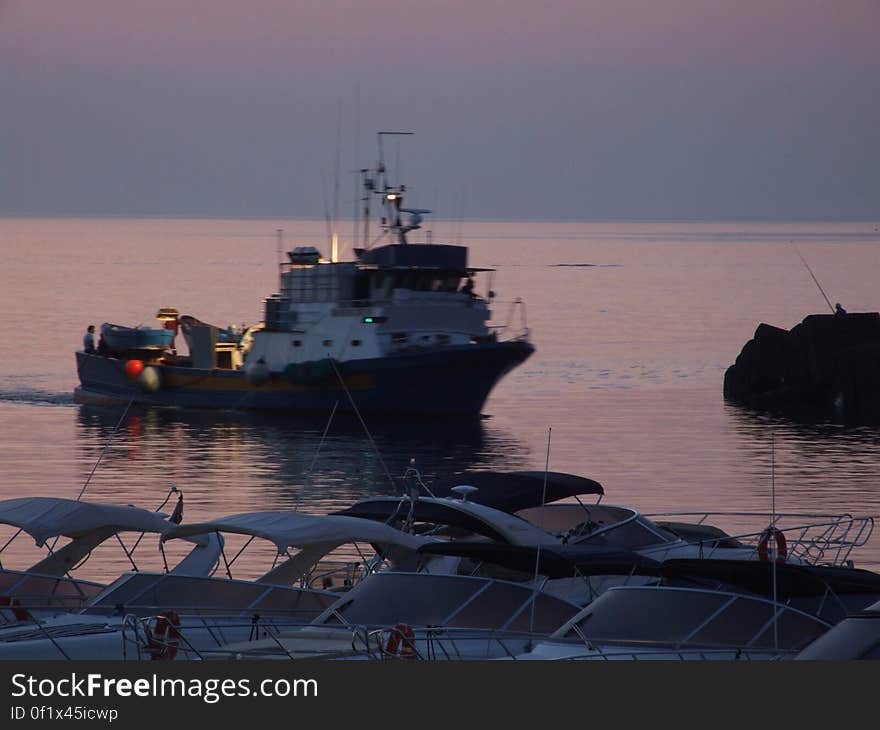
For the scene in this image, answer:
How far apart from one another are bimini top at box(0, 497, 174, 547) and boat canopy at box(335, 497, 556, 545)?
2847mm

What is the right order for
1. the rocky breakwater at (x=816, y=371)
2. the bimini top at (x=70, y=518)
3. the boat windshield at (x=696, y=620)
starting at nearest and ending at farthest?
the boat windshield at (x=696, y=620) → the bimini top at (x=70, y=518) → the rocky breakwater at (x=816, y=371)

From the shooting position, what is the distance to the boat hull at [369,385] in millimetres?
47250

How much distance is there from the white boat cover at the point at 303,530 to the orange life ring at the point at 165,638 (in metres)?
3.86

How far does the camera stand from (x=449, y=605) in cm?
1738

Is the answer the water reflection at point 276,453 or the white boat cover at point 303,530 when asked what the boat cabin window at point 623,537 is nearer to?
the white boat cover at point 303,530

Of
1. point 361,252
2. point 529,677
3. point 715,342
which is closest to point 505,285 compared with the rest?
point 715,342

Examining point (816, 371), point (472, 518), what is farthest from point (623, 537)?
point (816, 371)

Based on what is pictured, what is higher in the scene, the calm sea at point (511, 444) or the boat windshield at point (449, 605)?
the boat windshield at point (449, 605)

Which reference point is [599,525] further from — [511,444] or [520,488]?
[511,444]

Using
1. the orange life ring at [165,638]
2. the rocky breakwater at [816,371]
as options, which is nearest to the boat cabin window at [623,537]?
the orange life ring at [165,638]

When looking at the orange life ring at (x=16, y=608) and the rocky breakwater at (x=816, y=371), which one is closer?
the orange life ring at (x=16, y=608)

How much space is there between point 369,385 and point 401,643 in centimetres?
3228

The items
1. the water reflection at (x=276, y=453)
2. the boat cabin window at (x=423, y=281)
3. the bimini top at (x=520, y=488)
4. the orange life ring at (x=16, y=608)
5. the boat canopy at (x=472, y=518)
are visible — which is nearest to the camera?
the orange life ring at (x=16, y=608)

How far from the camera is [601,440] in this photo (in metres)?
45.4
